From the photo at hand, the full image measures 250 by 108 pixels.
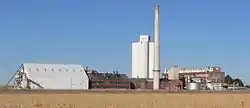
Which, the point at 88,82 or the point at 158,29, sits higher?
the point at 158,29

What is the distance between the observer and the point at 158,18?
572 feet

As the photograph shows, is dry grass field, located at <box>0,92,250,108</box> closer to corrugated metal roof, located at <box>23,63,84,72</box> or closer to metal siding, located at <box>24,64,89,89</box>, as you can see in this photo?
metal siding, located at <box>24,64,89,89</box>

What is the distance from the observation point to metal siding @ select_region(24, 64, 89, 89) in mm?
190500

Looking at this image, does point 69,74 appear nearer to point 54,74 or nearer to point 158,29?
point 54,74

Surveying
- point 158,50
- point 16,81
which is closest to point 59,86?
point 16,81

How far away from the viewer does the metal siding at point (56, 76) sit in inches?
7500

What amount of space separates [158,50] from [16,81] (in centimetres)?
6142

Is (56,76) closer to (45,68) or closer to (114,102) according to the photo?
(45,68)

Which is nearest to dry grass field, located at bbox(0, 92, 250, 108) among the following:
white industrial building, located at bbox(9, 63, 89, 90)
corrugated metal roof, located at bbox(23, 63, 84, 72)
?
white industrial building, located at bbox(9, 63, 89, 90)

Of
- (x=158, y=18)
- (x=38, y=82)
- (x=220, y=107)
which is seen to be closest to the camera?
(x=220, y=107)

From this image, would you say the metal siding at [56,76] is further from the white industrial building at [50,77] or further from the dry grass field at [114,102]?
the dry grass field at [114,102]

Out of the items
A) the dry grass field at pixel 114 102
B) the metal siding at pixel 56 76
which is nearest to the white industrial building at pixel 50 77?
the metal siding at pixel 56 76

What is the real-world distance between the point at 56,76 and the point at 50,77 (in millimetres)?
2626

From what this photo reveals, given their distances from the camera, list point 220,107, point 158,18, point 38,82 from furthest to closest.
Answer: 1. point 38,82
2. point 158,18
3. point 220,107
